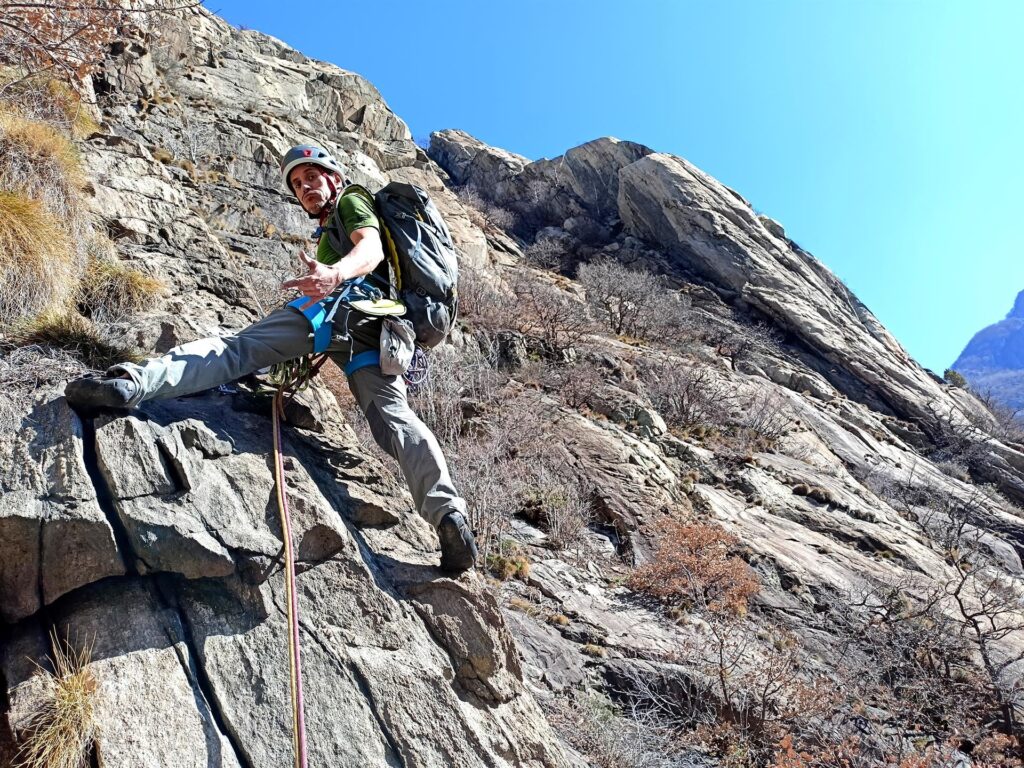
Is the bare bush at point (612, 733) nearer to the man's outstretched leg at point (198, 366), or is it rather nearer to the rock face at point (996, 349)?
the man's outstretched leg at point (198, 366)

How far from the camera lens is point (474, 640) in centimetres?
285

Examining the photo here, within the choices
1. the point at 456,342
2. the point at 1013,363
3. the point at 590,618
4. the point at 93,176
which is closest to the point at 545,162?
the point at 456,342

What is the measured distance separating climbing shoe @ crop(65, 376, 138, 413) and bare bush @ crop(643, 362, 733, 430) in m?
10.1

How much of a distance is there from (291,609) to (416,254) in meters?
1.88

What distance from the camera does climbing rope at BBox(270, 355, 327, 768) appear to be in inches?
83.7

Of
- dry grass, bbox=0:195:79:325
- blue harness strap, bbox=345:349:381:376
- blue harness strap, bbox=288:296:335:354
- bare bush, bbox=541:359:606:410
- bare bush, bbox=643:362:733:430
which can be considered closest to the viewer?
blue harness strap, bbox=288:296:335:354

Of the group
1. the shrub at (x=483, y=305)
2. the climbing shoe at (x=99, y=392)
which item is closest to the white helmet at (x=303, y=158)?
the climbing shoe at (x=99, y=392)

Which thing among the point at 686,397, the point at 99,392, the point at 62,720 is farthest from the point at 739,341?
the point at 62,720

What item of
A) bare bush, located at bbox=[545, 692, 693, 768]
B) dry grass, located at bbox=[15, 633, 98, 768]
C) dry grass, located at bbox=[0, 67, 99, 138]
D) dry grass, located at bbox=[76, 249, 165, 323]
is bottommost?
bare bush, located at bbox=[545, 692, 693, 768]

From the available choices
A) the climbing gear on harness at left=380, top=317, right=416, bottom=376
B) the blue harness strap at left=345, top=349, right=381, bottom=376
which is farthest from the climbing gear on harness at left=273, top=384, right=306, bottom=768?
the climbing gear on harness at left=380, top=317, right=416, bottom=376

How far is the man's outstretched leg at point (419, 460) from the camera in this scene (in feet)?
9.46

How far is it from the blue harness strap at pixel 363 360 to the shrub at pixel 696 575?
13.3ft

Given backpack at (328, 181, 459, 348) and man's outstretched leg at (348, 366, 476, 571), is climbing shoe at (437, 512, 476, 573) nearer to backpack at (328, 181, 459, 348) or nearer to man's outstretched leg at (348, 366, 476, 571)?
man's outstretched leg at (348, 366, 476, 571)

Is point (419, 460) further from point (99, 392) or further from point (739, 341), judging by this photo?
point (739, 341)
